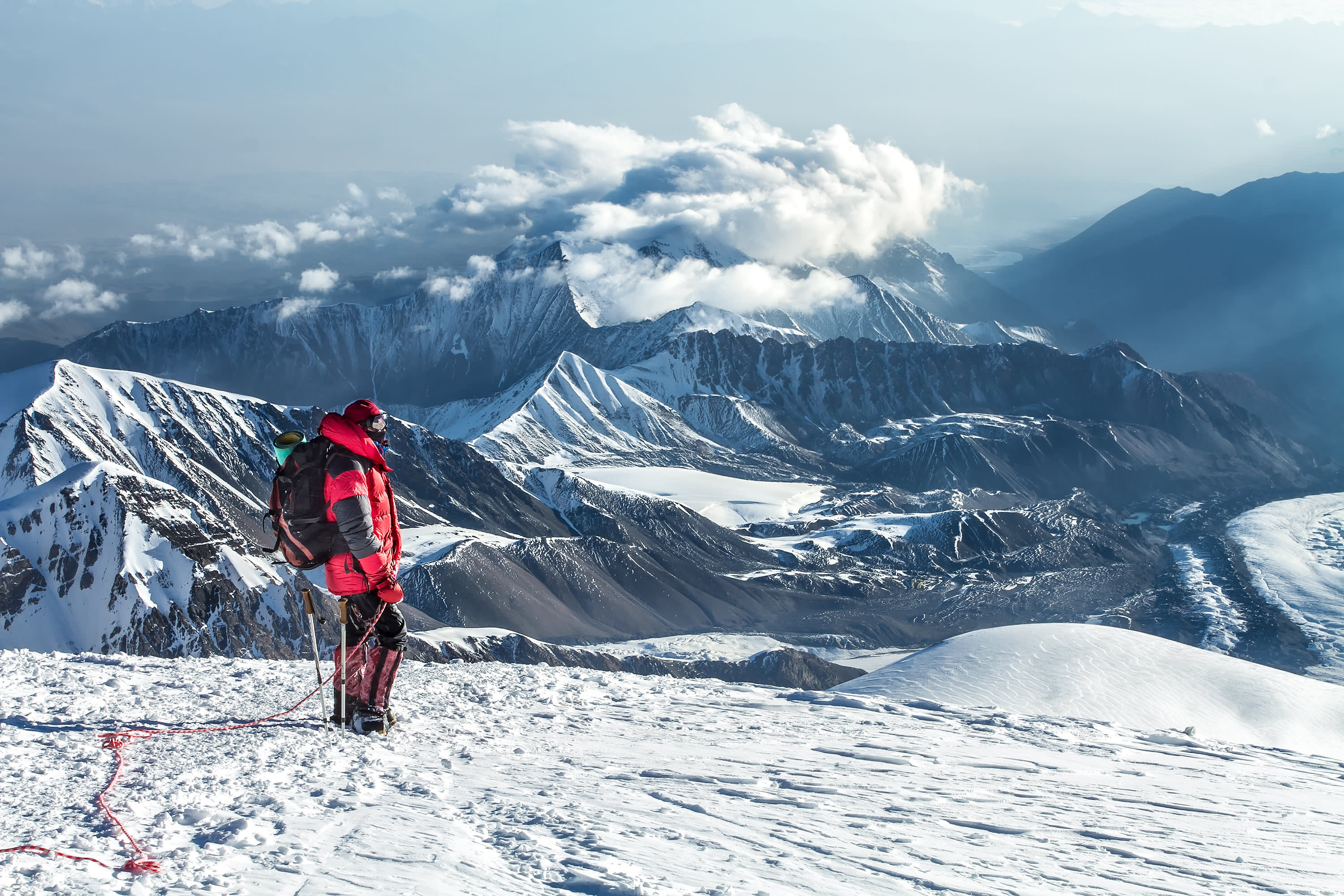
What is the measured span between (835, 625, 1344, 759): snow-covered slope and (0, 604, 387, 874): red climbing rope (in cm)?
1529

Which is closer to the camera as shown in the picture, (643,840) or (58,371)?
(643,840)

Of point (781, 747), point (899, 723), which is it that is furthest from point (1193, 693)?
point (781, 747)

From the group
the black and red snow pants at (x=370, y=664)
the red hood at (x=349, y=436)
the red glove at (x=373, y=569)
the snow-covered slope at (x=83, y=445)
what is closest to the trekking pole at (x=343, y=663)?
the black and red snow pants at (x=370, y=664)

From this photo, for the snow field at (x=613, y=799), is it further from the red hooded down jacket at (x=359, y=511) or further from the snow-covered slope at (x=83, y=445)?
the snow-covered slope at (x=83, y=445)

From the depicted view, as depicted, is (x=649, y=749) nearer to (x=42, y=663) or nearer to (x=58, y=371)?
(x=42, y=663)

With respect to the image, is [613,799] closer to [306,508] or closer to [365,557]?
[365,557]

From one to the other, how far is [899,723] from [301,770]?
38.2ft

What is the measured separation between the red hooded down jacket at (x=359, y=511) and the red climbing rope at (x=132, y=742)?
2.55 feet

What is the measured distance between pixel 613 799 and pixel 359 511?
4.95 meters

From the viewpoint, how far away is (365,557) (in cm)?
1298

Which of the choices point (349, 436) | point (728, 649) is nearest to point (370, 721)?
point (349, 436)

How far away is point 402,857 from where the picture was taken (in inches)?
352

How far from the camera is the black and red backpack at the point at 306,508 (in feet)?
42.6

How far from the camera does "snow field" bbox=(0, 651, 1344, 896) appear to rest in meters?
8.98
